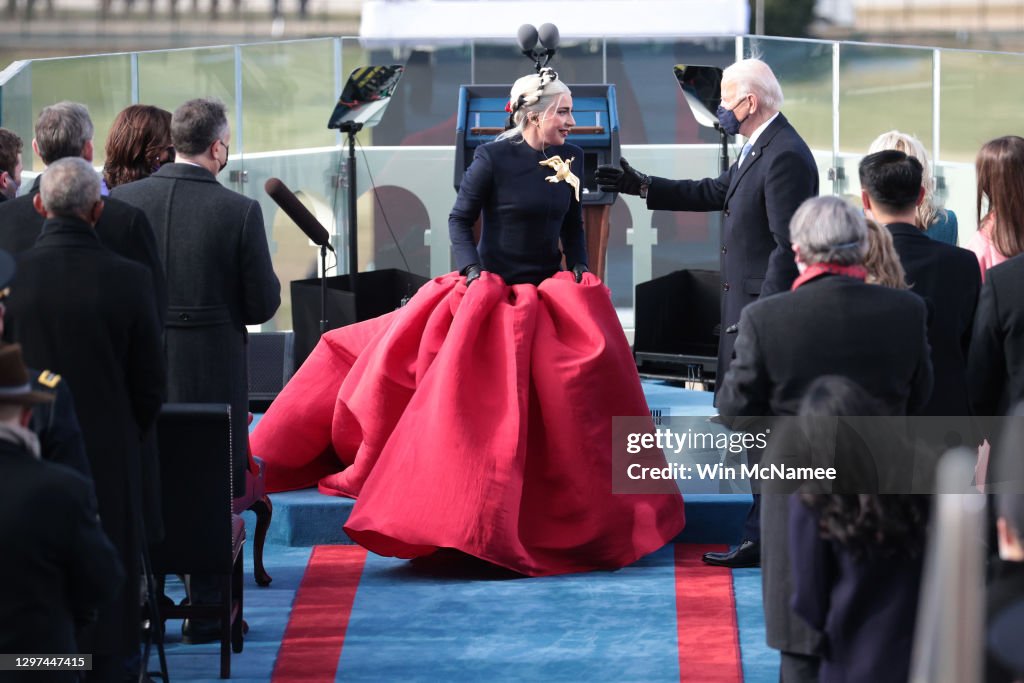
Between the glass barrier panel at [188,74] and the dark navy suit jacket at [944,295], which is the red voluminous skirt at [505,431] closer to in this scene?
the dark navy suit jacket at [944,295]

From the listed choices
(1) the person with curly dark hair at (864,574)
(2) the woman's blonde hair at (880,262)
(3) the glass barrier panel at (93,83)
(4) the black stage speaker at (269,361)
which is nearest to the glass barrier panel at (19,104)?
(3) the glass barrier panel at (93,83)

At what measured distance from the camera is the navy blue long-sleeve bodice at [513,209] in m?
5.05

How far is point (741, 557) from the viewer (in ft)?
16.3

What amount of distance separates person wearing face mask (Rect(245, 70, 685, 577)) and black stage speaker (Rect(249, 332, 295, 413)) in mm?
2425

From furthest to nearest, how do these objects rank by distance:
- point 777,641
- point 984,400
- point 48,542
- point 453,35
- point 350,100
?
point 453,35 < point 350,100 < point 984,400 < point 777,641 < point 48,542

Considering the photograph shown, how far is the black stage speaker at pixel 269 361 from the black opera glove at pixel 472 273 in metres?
2.70

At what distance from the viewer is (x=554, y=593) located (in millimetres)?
4746

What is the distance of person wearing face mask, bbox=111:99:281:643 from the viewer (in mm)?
4270

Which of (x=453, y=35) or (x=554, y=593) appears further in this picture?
(x=453, y=35)

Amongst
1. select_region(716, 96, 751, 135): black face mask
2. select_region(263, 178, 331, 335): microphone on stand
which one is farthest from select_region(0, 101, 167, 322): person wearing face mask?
select_region(263, 178, 331, 335): microphone on stand

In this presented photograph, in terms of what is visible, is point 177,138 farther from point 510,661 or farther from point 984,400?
point 984,400

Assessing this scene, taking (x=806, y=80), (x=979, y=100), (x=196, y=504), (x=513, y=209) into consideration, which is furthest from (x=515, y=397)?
(x=979, y=100)

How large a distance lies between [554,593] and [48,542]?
2.40 metres

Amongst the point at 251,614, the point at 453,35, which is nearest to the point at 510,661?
the point at 251,614
